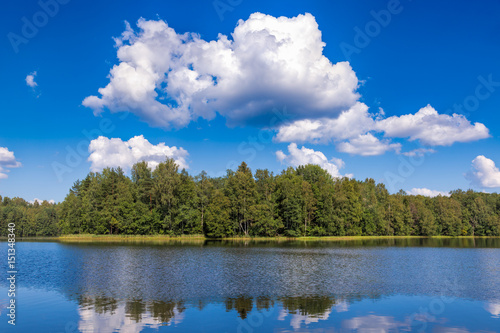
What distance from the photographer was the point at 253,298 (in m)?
25.6

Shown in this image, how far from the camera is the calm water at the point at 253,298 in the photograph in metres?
19.3

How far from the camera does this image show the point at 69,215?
116 m

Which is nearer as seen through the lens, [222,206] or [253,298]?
[253,298]

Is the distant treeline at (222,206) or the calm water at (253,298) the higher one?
the distant treeline at (222,206)

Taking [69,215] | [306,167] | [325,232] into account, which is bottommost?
[325,232]

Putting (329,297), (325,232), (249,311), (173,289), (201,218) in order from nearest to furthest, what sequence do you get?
(249,311), (329,297), (173,289), (201,218), (325,232)

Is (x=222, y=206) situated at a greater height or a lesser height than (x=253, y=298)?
greater

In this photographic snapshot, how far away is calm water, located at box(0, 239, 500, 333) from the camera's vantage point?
1930 centimetres

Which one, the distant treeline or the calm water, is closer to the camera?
the calm water

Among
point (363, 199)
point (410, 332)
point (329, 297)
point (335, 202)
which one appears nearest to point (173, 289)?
point (329, 297)

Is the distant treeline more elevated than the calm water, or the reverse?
the distant treeline

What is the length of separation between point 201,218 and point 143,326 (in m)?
85.5

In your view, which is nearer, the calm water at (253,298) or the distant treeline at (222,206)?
the calm water at (253,298)

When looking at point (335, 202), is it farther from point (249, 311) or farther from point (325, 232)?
point (249, 311)
